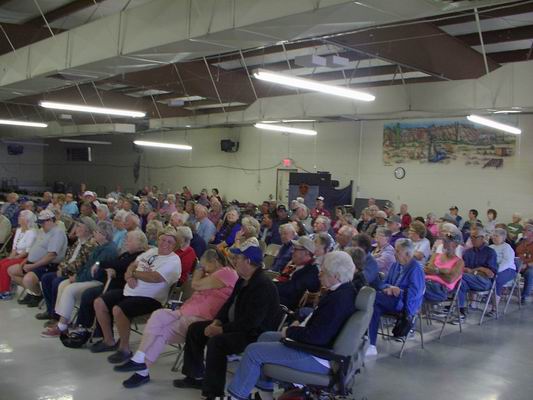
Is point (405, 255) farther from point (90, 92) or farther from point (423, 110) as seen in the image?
point (90, 92)

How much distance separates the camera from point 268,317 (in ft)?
11.8

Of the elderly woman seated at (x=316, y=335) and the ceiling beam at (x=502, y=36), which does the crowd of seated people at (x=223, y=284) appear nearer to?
the elderly woman seated at (x=316, y=335)

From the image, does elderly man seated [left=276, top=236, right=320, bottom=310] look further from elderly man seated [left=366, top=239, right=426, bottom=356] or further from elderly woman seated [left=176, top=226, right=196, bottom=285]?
elderly woman seated [left=176, top=226, right=196, bottom=285]

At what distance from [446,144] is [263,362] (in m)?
9.61

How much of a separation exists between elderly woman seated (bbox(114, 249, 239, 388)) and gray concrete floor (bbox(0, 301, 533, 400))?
0.54ft

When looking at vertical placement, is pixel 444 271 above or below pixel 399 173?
below

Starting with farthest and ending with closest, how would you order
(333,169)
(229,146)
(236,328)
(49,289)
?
(229,146) < (333,169) < (49,289) < (236,328)

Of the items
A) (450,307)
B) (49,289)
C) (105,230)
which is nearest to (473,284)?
(450,307)

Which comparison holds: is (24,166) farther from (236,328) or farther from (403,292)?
(236,328)

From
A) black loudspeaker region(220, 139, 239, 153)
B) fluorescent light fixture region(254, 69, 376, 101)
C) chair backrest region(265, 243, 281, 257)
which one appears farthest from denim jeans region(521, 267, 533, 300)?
black loudspeaker region(220, 139, 239, 153)

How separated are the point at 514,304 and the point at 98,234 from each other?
5.68 metres

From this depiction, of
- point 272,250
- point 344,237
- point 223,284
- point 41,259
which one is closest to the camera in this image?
point 223,284

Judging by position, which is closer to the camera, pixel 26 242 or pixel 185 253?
pixel 185 253

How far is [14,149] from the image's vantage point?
21.8m
